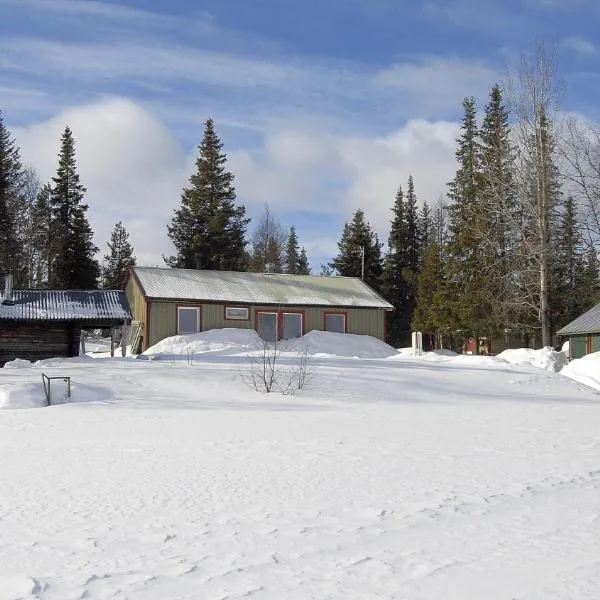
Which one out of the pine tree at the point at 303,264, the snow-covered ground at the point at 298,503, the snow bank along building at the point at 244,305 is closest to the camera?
the snow-covered ground at the point at 298,503

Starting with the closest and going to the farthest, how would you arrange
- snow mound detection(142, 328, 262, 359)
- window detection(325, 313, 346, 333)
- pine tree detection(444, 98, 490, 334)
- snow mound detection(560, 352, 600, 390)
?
snow mound detection(560, 352, 600, 390)
snow mound detection(142, 328, 262, 359)
window detection(325, 313, 346, 333)
pine tree detection(444, 98, 490, 334)

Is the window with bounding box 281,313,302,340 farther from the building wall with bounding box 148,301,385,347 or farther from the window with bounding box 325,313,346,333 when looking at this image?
the window with bounding box 325,313,346,333

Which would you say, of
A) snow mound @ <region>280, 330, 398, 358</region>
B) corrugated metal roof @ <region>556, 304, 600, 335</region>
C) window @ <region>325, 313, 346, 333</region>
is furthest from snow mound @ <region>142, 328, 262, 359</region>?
corrugated metal roof @ <region>556, 304, 600, 335</region>

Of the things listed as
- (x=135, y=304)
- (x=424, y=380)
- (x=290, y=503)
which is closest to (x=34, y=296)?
(x=135, y=304)

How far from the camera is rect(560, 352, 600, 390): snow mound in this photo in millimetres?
22906

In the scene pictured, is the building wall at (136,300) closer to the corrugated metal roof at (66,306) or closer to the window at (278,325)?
the corrugated metal roof at (66,306)

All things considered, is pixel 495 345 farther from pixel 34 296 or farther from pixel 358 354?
pixel 34 296

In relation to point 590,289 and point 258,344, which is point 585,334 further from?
point 590,289

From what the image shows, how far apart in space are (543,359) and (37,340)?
1977cm

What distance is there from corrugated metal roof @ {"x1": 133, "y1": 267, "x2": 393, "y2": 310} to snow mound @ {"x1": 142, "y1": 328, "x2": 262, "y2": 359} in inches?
70.4

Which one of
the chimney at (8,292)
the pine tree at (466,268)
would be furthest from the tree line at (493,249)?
the chimney at (8,292)

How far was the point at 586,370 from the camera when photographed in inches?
970

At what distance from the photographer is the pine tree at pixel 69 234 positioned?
48906 mm

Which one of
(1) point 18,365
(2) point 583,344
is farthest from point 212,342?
(2) point 583,344
